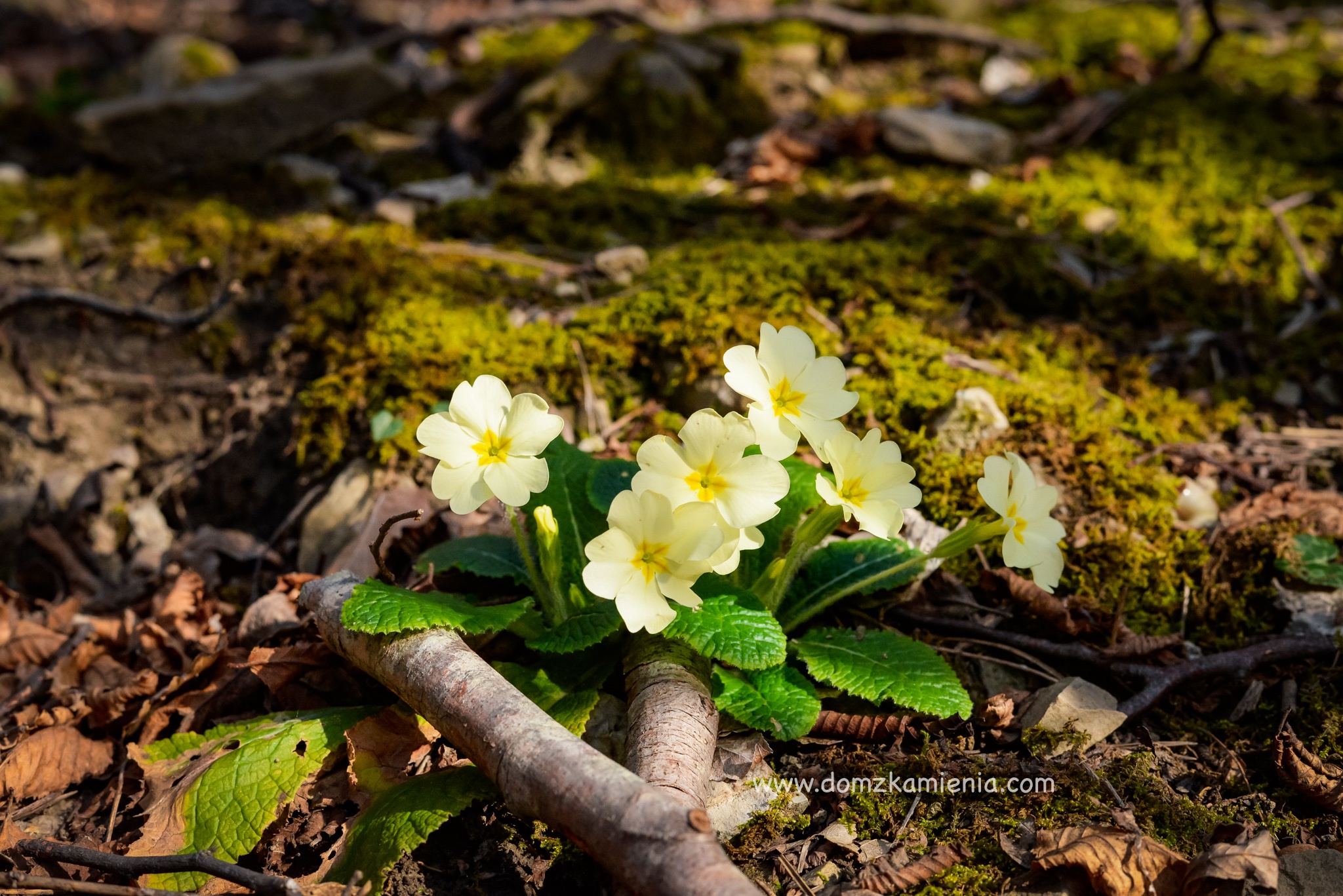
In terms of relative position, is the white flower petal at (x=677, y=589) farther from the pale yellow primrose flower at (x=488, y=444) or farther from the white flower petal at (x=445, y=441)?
the white flower petal at (x=445, y=441)

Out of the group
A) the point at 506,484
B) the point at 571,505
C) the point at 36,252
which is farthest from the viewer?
the point at 36,252

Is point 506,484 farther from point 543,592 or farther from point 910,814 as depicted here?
point 910,814

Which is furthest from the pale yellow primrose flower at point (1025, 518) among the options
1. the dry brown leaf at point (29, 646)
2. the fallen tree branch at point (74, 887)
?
the dry brown leaf at point (29, 646)

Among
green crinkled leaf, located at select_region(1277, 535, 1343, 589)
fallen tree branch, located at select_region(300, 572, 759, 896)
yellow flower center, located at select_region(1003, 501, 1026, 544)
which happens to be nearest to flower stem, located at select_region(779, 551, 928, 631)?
yellow flower center, located at select_region(1003, 501, 1026, 544)

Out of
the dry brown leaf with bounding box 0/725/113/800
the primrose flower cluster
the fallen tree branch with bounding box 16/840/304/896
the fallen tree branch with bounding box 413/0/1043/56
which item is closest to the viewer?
the fallen tree branch with bounding box 16/840/304/896

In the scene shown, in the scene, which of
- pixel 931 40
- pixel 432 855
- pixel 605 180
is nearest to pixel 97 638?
pixel 432 855

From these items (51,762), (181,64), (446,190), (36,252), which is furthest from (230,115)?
(51,762)

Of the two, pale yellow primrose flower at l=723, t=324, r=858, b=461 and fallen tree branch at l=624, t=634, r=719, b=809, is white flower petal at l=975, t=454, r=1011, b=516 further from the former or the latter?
fallen tree branch at l=624, t=634, r=719, b=809

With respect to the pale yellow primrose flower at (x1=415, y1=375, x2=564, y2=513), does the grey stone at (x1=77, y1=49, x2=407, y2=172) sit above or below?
below
